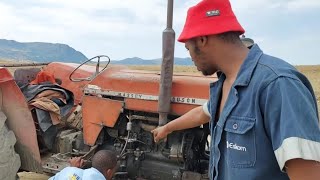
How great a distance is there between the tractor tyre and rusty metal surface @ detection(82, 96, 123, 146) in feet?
2.47

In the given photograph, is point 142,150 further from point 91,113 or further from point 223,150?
point 223,150

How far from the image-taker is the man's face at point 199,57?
1.94m

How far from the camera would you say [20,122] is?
482 centimetres

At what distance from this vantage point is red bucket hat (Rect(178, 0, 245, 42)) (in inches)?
73.2

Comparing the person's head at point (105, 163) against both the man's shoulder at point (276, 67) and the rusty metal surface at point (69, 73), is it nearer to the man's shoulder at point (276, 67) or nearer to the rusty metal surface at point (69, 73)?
the rusty metal surface at point (69, 73)

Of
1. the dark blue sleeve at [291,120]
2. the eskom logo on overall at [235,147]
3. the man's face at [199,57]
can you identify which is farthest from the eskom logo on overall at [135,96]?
the dark blue sleeve at [291,120]

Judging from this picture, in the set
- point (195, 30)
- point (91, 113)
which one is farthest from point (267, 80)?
Result: point (91, 113)

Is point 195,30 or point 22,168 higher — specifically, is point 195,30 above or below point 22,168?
above

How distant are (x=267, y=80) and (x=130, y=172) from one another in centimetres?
303

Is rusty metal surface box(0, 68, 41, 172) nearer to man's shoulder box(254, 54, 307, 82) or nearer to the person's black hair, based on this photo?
the person's black hair

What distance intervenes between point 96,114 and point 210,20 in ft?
9.76

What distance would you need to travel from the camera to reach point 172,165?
172 inches

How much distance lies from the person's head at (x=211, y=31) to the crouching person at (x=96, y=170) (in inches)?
80.3

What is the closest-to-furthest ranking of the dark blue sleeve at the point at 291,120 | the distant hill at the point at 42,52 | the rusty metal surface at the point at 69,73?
1. the dark blue sleeve at the point at 291,120
2. the rusty metal surface at the point at 69,73
3. the distant hill at the point at 42,52
